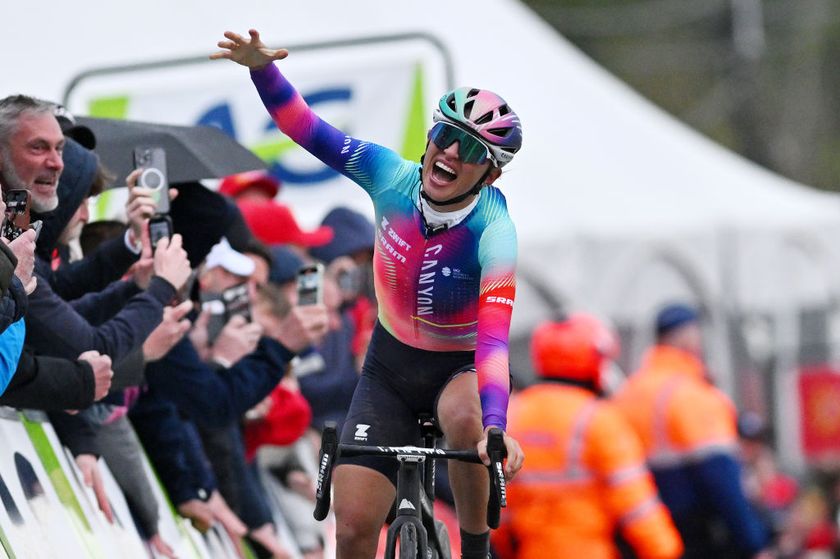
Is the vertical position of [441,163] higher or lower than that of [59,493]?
higher

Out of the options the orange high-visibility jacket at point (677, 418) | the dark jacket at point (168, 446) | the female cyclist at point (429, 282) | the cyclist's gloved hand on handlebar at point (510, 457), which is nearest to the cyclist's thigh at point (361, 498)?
the female cyclist at point (429, 282)

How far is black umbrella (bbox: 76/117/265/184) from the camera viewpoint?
7.46m

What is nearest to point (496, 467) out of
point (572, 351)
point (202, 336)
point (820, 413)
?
point (202, 336)

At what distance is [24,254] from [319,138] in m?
1.27

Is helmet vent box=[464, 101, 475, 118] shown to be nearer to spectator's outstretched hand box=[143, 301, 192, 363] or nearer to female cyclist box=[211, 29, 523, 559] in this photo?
female cyclist box=[211, 29, 523, 559]

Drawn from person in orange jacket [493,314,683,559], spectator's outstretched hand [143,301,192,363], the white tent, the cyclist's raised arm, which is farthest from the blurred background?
the cyclist's raised arm

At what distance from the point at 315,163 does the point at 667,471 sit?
3.14m

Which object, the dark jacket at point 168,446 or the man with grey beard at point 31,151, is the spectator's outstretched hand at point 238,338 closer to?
the dark jacket at point 168,446

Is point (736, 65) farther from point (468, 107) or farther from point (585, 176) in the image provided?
point (468, 107)

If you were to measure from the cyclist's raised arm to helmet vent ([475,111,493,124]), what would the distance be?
0.42m

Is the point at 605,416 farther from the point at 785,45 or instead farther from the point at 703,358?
the point at 785,45

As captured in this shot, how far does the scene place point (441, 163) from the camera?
6.26 m

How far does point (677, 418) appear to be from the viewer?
11211 millimetres

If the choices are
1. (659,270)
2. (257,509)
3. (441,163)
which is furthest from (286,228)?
(659,270)
